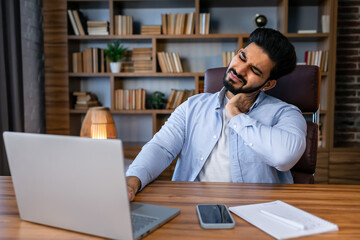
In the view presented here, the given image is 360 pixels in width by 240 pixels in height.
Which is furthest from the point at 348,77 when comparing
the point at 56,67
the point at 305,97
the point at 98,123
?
the point at 56,67

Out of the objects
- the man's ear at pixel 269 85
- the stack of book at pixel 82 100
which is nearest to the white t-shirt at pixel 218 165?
the man's ear at pixel 269 85

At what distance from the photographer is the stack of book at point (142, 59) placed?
307 centimetres

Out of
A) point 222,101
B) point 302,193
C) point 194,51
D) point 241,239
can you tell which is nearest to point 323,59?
point 194,51

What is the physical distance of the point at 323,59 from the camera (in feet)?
9.55

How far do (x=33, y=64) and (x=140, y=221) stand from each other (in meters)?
2.72

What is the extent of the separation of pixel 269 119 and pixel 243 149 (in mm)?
165

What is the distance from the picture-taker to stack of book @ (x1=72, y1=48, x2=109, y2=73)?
10.0 ft

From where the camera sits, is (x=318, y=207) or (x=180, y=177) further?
(x=180, y=177)

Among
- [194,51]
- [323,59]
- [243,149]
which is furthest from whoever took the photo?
[194,51]

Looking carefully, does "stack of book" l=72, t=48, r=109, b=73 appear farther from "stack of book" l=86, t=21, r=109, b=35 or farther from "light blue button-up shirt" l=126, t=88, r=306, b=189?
"light blue button-up shirt" l=126, t=88, r=306, b=189

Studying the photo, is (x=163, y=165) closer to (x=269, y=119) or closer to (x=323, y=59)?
(x=269, y=119)

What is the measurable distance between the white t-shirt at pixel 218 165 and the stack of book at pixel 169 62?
176 cm

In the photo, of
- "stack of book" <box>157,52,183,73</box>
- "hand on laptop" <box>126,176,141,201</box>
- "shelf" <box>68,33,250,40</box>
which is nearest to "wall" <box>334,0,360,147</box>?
"shelf" <box>68,33,250,40</box>

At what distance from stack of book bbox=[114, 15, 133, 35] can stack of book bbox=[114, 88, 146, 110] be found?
20.8 inches
